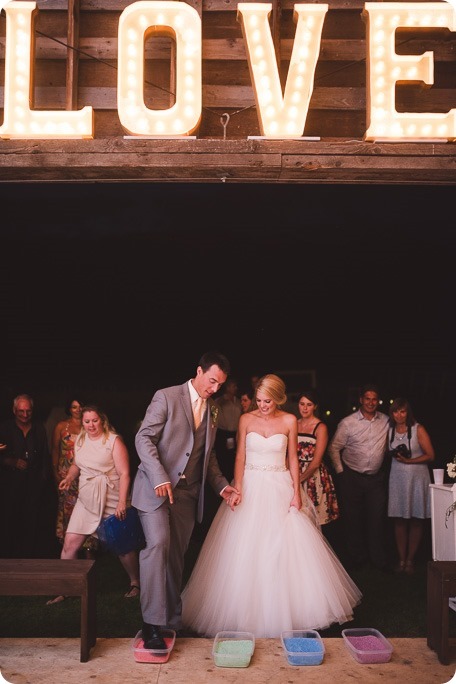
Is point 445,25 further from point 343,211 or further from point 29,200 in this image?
point 29,200

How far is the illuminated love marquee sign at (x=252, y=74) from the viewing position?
179 inches

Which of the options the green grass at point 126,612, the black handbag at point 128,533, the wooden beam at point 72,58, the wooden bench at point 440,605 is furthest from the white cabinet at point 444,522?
the wooden beam at point 72,58

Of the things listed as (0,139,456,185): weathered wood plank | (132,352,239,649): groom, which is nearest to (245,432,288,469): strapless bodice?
(132,352,239,649): groom

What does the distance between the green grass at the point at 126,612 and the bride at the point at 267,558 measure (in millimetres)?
363

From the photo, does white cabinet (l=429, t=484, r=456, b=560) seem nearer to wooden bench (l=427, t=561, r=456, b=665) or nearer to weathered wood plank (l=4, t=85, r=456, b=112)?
wooden bench (l=427, t=561, r=456, b=665)

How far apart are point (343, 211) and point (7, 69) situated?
22.1 ft

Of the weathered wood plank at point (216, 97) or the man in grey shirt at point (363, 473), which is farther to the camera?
the man in grey shirt at point (363, 473)

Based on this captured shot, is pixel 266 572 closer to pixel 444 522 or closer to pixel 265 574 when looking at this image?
pixel 265 574

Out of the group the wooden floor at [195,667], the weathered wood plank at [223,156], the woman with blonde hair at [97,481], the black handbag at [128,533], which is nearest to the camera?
the wooden floor at [195,667]

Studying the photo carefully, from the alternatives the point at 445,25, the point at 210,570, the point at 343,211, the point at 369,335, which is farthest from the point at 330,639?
the point at 369,335

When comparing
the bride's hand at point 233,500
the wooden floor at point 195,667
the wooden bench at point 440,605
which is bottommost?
the wooden floor at point 195,667

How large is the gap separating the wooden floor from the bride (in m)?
0.26

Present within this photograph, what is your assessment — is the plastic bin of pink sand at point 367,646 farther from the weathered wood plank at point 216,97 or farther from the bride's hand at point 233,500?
the weathered wood plank at point 216,97

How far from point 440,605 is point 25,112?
4.34 metres
